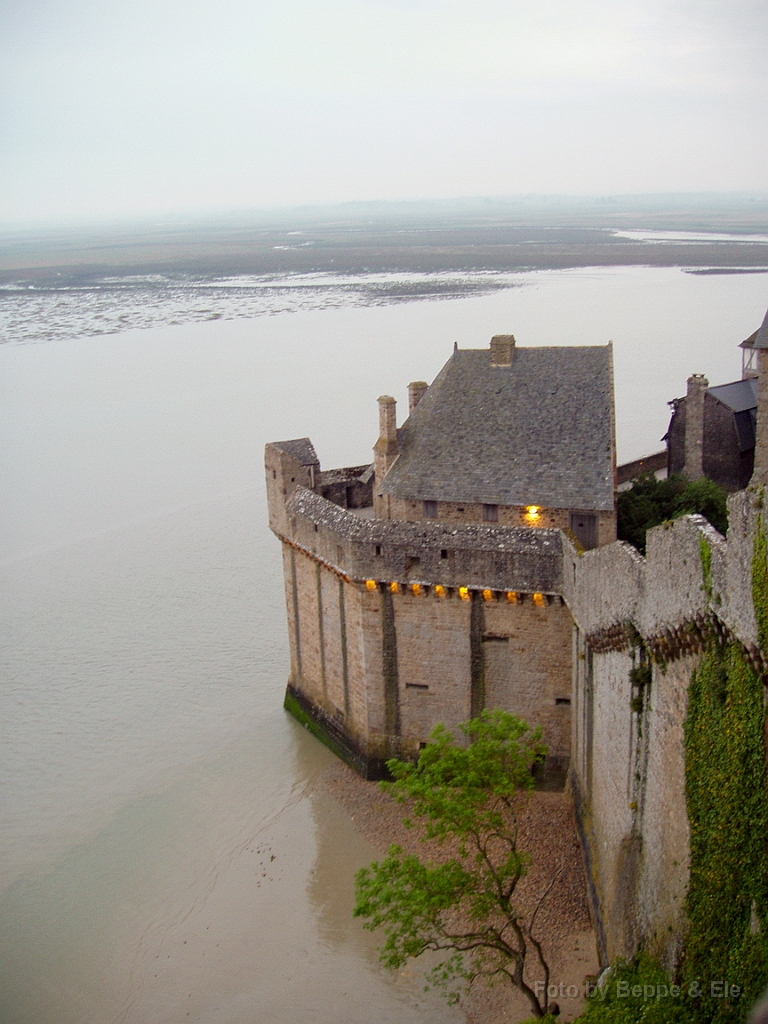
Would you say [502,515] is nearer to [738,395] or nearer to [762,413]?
[762,413]

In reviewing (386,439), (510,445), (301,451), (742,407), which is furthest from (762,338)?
(301,451)

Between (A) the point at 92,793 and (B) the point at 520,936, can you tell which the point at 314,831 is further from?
(B) the point at 520,936

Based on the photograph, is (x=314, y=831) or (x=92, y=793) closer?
(x=314, y=831)

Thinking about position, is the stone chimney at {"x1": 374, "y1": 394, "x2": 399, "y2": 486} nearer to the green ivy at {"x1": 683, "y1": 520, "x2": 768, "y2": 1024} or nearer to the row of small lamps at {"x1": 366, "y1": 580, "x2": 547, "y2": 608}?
the row of small lamps at {"x1": 366, "y1": 580, "x2": 547, "y2": 608}

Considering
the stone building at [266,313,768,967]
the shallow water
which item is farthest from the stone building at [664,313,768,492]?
the shallow water

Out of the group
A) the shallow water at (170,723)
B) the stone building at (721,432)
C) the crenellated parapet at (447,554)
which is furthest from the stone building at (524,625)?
the stone building at (721,432)

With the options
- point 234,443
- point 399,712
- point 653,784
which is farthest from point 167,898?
point 234,443
